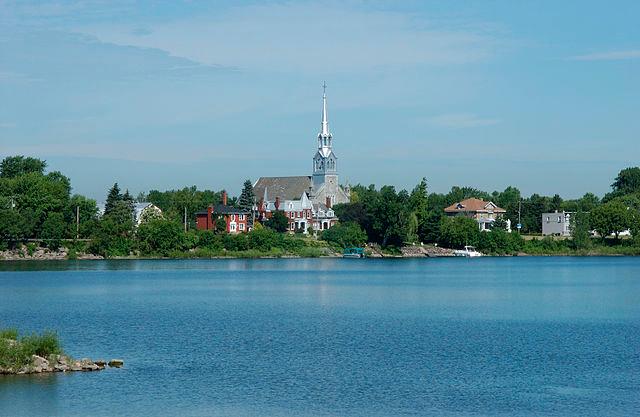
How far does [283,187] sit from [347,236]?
83.7 ft

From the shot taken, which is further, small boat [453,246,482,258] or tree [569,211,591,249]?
tree [569,211,591,249]

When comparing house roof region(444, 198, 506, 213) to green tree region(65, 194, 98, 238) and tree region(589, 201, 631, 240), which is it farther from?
green tree region(65, 194, 98, 238)

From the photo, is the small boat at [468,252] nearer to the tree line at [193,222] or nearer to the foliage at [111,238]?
the tree line at [193,222]

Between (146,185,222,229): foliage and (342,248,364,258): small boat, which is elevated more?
(146,185,222,229): foliage

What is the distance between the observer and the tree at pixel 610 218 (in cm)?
12256

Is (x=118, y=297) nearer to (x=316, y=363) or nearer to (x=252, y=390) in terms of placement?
(x=316, y=363)

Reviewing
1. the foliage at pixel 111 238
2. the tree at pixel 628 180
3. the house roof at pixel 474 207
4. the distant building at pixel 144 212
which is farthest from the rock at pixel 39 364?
the tree at pixel 628 180

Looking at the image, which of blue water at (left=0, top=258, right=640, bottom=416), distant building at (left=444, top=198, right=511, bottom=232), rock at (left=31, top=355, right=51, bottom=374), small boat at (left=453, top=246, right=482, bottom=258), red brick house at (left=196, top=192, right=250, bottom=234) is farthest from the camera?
distant building at (left=444, top=198, right=511, bottom=232)

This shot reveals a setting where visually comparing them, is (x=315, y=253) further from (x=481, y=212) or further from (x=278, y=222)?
(x=481, y=212)

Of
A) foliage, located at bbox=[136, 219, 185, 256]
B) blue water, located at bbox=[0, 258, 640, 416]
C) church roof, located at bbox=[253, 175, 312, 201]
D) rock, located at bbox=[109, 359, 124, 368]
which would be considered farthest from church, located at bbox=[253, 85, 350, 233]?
rock, located at bbox=[109, 359, 124, 368]

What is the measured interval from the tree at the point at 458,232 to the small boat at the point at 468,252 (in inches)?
24.9

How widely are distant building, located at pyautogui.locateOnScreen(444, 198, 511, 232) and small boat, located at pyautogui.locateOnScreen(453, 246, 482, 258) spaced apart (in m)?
20.0

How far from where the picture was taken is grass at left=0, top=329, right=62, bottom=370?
91.3ft

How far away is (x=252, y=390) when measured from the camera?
27.4 m
